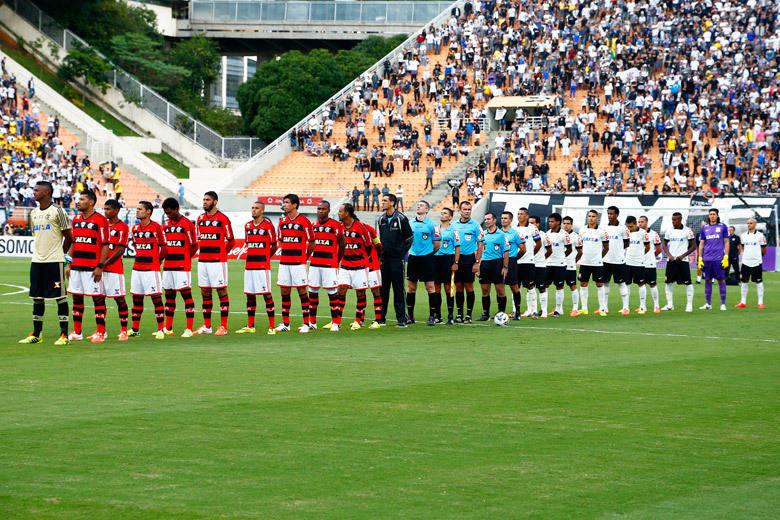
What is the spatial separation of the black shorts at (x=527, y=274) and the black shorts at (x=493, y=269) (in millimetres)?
1807

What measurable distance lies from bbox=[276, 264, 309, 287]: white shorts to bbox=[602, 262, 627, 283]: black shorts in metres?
8.13

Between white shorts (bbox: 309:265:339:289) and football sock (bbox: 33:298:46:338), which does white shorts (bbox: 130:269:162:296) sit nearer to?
football sock (bbox: 33:298:46:338)

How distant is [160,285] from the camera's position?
1734cm

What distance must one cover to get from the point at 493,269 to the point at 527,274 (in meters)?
2.04

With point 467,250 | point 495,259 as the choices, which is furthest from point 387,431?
point 495,259

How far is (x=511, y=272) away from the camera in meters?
20.9

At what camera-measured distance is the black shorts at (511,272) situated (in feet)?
68.0

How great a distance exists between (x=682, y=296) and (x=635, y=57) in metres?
27.5

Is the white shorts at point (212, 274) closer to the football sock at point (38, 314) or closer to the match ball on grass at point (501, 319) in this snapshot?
the football sock at point (38, 314)

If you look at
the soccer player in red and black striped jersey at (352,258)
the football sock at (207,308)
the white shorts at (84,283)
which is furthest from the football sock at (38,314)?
the soccer player in red and black striped jersey at (352,258)

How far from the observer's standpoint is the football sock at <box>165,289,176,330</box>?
17141mm

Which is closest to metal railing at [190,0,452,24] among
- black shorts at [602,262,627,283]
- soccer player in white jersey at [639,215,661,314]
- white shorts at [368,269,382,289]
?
soccer player in white jersey at [639,215,661,314]

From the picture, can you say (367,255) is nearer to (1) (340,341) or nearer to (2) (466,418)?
(1) (340,341)

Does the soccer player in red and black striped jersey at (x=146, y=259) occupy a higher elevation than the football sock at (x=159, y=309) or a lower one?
higher
